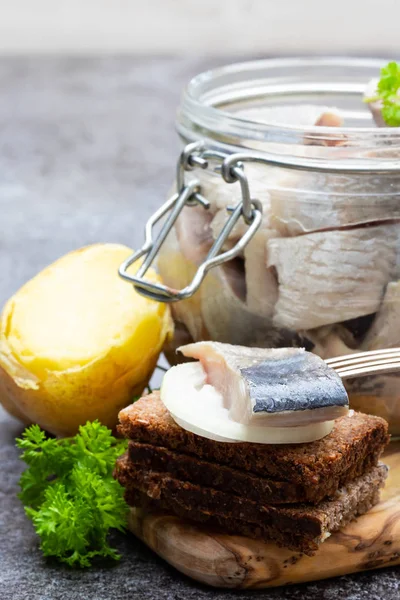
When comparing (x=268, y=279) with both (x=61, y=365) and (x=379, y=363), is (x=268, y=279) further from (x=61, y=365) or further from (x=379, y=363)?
(x=61, y=365)

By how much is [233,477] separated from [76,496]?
0.19m

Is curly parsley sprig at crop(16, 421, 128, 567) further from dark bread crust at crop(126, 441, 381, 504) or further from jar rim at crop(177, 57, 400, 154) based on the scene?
jar rim at crop(177, 57, 400, 154)

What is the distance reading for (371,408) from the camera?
1.17m

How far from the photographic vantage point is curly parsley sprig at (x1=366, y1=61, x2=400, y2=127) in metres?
1.19

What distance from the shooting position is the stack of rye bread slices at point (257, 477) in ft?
3.05

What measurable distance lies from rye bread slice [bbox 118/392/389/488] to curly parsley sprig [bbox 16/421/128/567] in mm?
74

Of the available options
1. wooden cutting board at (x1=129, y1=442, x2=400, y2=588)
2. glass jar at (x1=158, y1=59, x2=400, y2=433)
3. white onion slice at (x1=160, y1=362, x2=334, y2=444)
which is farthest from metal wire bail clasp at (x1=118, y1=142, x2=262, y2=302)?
wooden cutting board at (x1=129, y1=442, x2=400, y2=588)

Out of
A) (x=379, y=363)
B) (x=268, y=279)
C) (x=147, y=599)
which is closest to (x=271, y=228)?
(x=268, y=279)

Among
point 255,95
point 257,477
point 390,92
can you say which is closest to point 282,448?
point 257,477

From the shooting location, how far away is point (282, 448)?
0.94 metres

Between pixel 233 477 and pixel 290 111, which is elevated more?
pixel 290 111

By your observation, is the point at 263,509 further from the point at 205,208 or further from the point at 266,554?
the point at 205,208

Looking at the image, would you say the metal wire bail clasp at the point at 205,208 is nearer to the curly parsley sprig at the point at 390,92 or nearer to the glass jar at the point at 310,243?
the glass jar at the point at 310,243

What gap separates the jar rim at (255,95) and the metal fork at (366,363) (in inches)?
8.9
